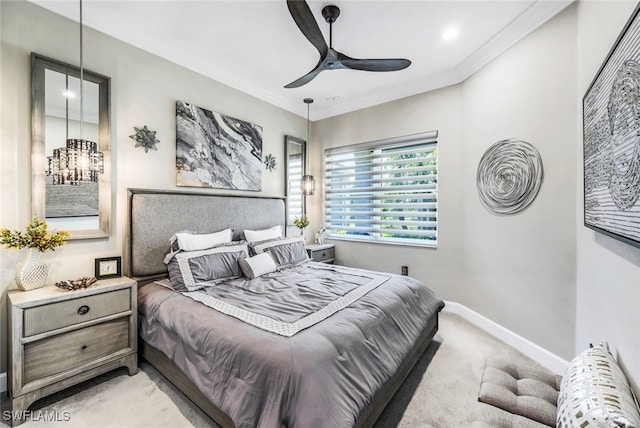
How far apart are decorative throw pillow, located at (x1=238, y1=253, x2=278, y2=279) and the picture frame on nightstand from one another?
3.40 feet

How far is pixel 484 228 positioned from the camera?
9.98 feet

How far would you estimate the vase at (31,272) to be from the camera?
1.93 meters

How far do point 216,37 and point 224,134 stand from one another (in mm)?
1032

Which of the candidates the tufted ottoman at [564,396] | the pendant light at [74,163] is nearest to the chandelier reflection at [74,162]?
the pendant light at [74,163]

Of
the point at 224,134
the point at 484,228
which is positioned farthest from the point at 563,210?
the point at 224,134

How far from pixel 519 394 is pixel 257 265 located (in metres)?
2.19

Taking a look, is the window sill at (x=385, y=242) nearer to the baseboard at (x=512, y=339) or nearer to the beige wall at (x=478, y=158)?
the beige wall at (x=478, y=158)

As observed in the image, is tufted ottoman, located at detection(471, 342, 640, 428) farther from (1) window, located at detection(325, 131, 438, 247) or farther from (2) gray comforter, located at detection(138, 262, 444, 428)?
(1) window, located at detection(325, 131, 438, 247)

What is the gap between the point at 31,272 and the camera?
1954 millimetres

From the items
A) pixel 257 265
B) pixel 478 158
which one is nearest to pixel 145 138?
pixel 257 265

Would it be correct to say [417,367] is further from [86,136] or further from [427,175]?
[86,136]

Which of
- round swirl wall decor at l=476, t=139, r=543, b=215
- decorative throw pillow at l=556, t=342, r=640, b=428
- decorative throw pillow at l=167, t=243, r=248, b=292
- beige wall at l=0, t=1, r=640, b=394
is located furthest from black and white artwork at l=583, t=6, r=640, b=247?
decorative throw pillow at l=167, t=243, r=248, b=292

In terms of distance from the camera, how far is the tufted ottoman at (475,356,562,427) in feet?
4.33

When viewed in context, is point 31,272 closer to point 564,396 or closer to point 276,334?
point 276,334
